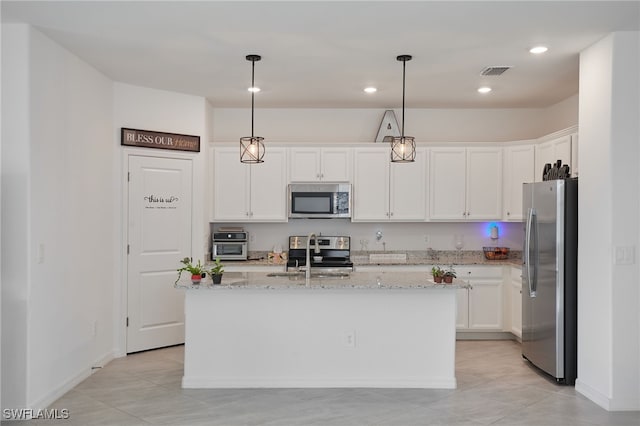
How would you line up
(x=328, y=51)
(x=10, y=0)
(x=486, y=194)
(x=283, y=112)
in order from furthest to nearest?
(x=283, y=112), (x=486, y=194), (x=328, y=51), (x=10, y=0)

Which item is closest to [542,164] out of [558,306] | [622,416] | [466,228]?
[466,228]

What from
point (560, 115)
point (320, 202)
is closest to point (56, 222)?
point (320, 202)

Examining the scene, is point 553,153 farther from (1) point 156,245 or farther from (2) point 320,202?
(1) point 156,245

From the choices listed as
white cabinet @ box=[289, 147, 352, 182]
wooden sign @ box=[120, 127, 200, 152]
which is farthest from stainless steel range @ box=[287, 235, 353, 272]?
wooden sign @ box=[120, 127, 200, 152]

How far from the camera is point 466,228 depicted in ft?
22.2

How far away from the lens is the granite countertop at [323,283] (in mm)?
4211

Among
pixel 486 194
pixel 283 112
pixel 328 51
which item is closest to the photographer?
pixel 328 51

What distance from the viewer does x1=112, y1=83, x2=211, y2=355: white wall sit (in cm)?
550

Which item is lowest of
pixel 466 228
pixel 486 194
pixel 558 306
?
pixel 558 306

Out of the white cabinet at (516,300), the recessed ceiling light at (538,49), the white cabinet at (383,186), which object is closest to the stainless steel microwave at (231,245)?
the white cabinet at (383,186)

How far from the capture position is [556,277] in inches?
178

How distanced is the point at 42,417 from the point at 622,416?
13.6 feet

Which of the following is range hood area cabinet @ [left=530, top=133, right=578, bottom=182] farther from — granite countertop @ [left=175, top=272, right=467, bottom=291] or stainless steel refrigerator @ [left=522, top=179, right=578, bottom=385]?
granite countertop @ [left=175, top=272, right=467, bottom=291]

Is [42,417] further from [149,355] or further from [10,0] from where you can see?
[10,0]
